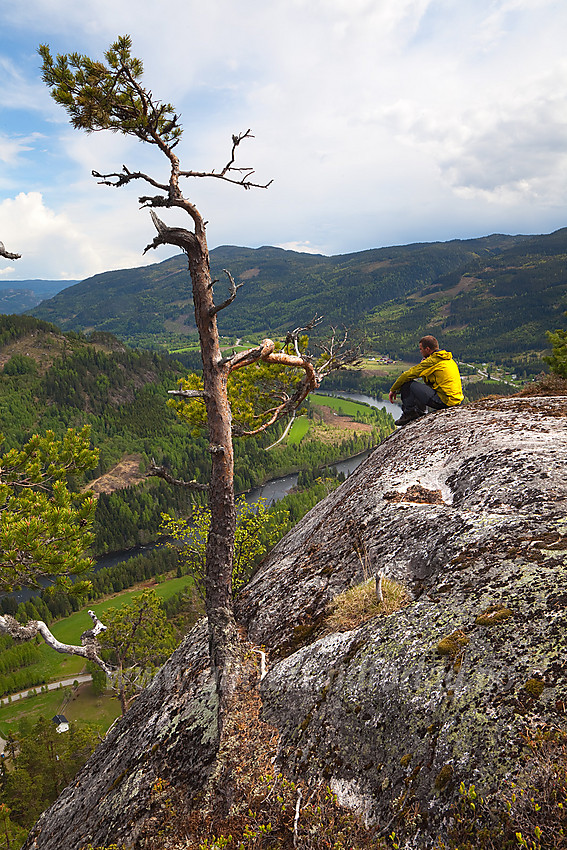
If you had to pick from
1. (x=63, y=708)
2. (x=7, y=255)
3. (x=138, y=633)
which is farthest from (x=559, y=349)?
(x=63, y=708)

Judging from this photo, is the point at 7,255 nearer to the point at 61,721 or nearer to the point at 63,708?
the point at 61,721

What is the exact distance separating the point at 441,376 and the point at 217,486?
9153 mm

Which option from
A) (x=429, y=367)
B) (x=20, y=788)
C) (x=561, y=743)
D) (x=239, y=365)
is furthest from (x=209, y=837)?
(x=20, y=788)

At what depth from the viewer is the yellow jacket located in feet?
46.8

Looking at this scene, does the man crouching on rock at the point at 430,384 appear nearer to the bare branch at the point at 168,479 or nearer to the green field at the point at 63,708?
the bare branch at the point at 168,479

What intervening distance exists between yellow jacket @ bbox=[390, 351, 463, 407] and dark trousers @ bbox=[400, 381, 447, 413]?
0.16 m

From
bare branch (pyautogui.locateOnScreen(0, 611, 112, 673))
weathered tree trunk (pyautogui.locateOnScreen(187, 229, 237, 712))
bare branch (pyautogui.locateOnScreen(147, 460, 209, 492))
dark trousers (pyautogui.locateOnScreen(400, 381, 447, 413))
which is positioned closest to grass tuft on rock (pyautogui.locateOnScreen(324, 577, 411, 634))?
weathered tree trunk (pyautogui.locateOnScreen(187, 229, 237, 712))

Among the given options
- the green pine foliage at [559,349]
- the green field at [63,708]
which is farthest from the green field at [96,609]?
the green pine foliage at [559,349]

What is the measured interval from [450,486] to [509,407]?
13.7 feet

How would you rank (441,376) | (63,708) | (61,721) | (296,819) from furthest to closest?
(63,708)
(61,721)
(441,376)
(296,819)

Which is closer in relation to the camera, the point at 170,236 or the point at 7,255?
the point at 170,236

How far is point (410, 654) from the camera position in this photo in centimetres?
624

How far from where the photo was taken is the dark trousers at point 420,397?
14.9 m

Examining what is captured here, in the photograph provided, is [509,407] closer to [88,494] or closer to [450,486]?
[450,486]
